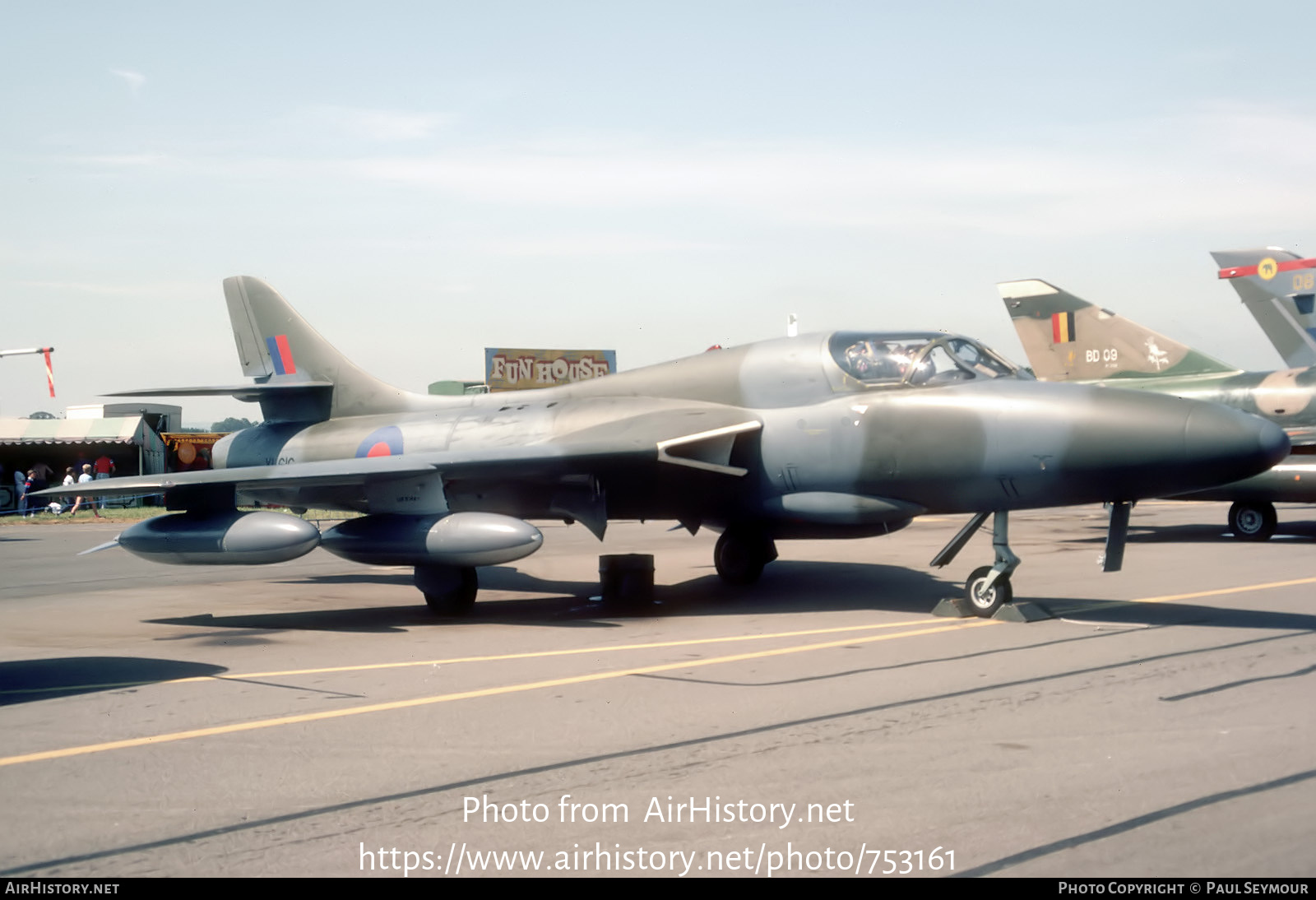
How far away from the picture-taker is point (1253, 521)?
67.5ft

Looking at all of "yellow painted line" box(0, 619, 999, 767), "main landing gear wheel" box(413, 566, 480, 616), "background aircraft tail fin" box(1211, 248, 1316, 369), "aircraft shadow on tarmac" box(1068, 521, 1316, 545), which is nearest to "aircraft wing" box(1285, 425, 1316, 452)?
"aircraft shadow on tarmac" box(1068, 521, 1316, 545)

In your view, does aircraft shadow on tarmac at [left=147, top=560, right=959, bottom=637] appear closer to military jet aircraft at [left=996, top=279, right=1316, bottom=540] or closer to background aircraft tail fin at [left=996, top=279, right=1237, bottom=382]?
military jet aircraft at [left=996, top=279, right=1316, bottom=540]

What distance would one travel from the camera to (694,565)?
1814cm

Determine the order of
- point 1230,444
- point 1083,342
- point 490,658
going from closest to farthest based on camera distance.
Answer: point 1230,444 < point 490,658 < point 1083,342

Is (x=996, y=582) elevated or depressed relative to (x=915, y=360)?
depressed

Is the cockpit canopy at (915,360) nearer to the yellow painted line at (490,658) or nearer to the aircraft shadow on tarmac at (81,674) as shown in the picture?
the yellow painted line at (490,658)

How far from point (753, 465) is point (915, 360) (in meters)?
2.01

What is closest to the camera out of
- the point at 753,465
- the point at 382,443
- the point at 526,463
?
the point at 526,463

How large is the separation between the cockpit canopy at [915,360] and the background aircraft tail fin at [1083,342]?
1169 centimetres

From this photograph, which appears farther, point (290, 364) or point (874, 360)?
point (290, 364)

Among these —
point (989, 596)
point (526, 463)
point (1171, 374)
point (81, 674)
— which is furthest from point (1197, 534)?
point (81, 674)

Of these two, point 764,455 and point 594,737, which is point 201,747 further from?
point 764,455

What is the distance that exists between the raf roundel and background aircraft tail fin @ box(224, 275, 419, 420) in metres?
0.77

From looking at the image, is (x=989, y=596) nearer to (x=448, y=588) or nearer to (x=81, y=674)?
(x=448, y=588)
